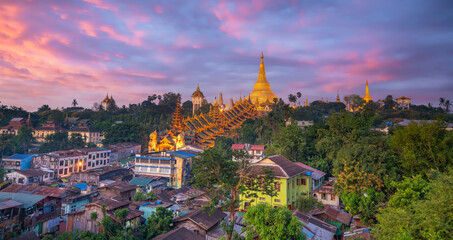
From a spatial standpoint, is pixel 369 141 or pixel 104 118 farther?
pixel 104 118

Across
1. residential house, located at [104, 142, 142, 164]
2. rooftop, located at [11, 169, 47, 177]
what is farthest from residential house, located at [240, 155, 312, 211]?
residential house, located at [104, 142, 142, 164]

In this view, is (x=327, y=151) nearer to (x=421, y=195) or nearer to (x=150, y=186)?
(x=421, y=195)

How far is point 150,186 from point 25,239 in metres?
16.4

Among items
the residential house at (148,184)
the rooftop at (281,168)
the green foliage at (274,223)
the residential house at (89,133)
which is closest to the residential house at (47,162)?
the residential house at (148,184)

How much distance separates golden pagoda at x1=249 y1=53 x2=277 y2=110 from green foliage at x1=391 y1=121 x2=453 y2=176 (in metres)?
60.6

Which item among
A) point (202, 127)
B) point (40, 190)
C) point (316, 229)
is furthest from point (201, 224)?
point (202, 127)

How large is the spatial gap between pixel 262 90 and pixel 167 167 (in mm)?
57076

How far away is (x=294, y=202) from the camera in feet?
79.7

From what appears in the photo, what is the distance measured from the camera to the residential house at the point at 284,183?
22719mm

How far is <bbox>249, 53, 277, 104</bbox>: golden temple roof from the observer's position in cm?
8450

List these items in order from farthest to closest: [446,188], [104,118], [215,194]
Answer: [104,118], [215,194], [446,188]

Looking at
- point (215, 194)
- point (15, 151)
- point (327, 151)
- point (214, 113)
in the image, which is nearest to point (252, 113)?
point (214, 113)

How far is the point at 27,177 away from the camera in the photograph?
32.4 metres

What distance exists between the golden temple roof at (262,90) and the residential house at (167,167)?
166 ft
